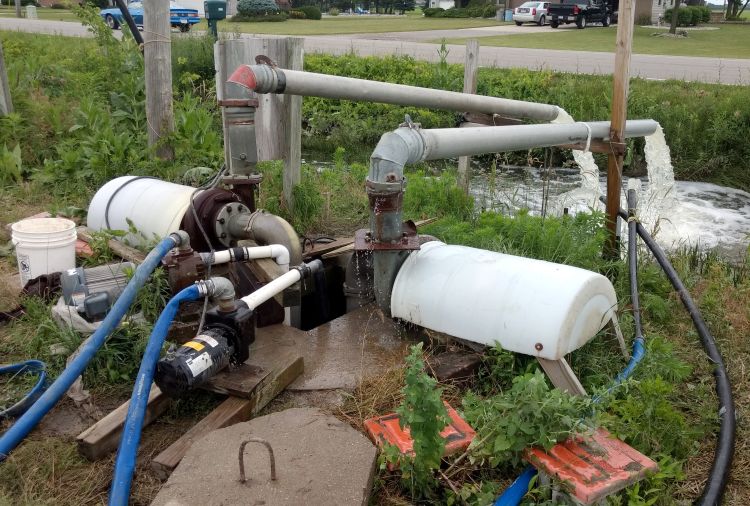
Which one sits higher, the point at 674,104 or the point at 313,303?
the point at 674,104

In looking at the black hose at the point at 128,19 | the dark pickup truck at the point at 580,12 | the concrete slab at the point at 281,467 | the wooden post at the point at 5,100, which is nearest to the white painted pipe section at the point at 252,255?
the concrete slab at the point at 281,467

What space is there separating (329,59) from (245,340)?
37.2ft

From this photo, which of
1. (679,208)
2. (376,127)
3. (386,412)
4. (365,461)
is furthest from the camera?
(376,127)

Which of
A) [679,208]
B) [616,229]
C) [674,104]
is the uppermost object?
[674,104]

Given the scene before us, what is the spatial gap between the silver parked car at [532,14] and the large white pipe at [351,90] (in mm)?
33098

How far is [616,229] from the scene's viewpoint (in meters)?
5.01

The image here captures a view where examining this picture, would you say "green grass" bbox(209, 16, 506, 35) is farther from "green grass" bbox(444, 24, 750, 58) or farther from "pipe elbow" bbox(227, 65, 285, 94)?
"pipe elbow" bbox(227, 65, 285, 94)

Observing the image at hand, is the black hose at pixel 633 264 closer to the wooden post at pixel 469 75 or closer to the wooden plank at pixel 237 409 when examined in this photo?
the wooden plank at pixel 237 409

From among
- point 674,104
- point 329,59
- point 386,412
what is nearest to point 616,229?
point 386,412

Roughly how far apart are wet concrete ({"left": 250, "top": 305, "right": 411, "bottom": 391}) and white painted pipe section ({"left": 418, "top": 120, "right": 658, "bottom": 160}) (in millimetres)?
1013

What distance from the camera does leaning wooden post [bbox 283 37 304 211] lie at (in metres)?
5.22

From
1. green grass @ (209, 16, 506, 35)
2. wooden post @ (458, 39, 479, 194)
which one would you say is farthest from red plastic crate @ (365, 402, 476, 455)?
green grass @ (209, 16, 506, 35)

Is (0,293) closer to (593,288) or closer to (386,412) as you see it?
(386,412)

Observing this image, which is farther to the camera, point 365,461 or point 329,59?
point 329,59
